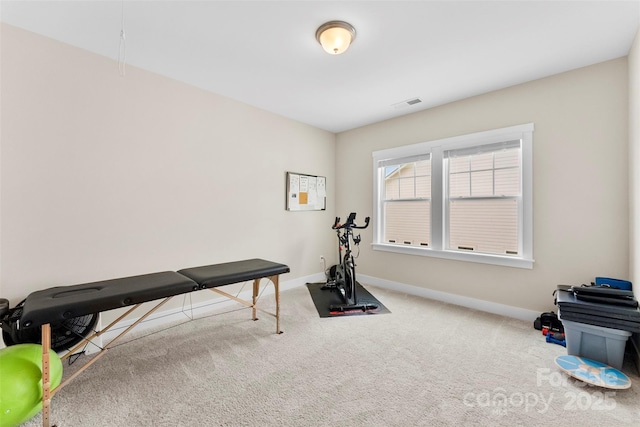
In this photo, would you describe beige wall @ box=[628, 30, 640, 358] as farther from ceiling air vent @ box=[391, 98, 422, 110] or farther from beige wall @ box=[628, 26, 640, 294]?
ceiling air vent @ box=[391, 98, 422, 110]

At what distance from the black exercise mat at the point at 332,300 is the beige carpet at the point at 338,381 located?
328 mm

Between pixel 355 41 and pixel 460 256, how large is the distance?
269 centimetres

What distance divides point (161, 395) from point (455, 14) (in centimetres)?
327

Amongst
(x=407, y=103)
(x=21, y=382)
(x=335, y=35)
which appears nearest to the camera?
(x=21, y=382)

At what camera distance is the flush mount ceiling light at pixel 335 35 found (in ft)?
6.41

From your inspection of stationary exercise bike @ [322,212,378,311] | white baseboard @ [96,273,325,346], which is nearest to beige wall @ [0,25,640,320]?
white baseboard @ [96,273,325,346]

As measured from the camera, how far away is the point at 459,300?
3320 millimetres

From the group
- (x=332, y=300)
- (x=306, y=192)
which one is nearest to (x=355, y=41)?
(x=306, y=192)

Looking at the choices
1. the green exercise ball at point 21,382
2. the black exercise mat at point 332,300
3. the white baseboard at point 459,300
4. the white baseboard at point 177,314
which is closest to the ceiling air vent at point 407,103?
the white baseboard at point 459,300

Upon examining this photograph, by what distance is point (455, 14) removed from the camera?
187cm

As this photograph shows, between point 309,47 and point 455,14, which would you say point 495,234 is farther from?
point 309,47

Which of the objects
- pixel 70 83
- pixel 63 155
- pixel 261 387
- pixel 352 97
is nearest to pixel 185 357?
pixel 261 387

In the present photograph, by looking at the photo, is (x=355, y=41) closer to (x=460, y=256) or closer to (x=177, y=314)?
(x=460, y=256)

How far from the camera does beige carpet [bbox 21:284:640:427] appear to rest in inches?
60.1
